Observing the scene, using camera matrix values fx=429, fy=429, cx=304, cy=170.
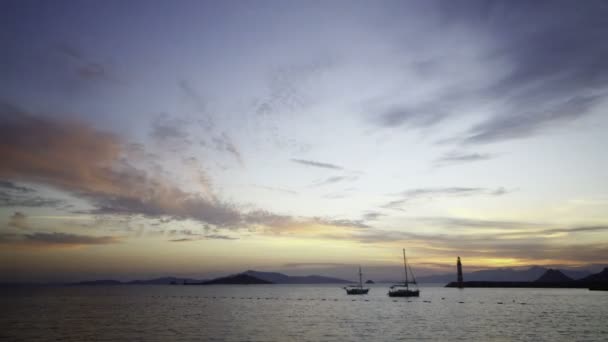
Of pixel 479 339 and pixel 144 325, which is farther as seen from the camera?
pixel 144 325

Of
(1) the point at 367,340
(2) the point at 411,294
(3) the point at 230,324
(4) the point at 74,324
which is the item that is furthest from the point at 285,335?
(2) the point at 411,294

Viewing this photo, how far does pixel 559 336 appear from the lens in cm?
5544

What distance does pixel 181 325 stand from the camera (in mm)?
70250

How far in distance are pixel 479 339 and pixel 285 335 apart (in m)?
24.5

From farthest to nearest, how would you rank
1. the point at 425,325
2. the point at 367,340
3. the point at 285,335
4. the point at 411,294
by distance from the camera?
the point at 411,294 → the point at 425,325 → the point at 285,335 → the point at 367,340

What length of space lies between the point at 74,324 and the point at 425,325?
191 ft

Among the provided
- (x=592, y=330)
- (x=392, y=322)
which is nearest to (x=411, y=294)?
(x=392, y=322)

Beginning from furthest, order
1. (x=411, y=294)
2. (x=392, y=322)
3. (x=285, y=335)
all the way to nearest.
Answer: (x=411, y=294) < (x=392, y=322) < (x=285, y=335)

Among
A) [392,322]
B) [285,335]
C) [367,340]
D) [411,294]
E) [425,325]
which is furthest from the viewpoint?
[411,294]

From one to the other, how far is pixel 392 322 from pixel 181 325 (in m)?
35.7

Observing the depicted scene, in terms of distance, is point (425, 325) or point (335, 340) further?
point (425, 325)

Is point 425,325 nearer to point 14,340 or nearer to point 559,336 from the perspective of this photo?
point 559,336

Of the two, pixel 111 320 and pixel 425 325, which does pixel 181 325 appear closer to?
pixel 111 320

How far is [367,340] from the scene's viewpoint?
2079 inches
